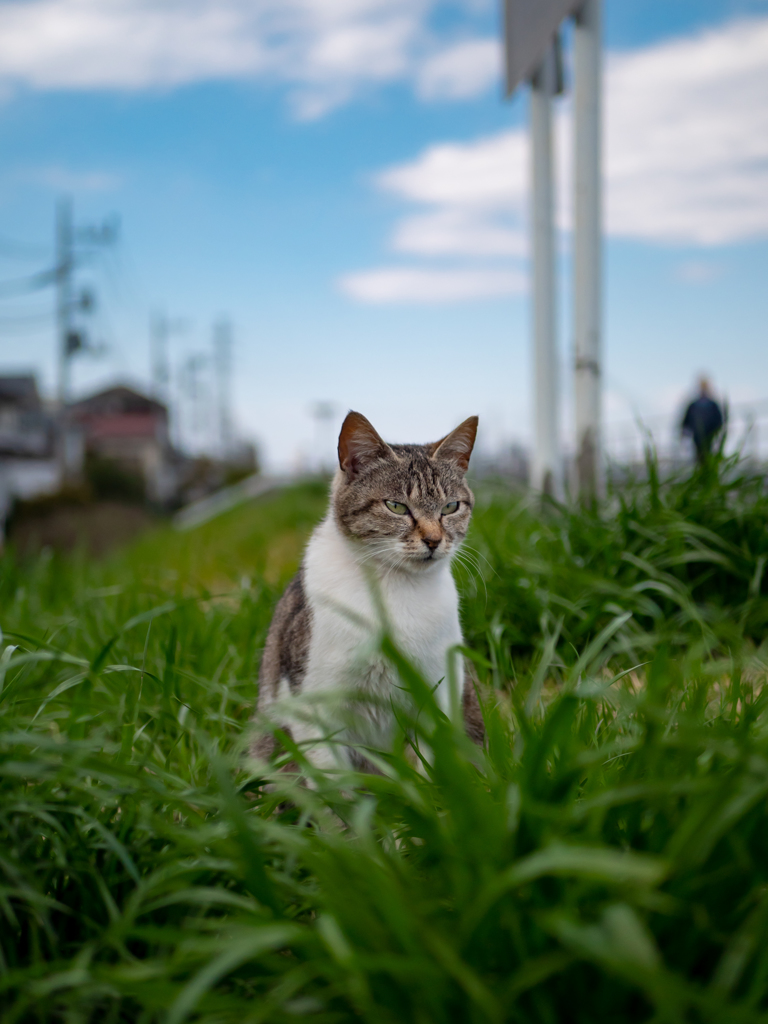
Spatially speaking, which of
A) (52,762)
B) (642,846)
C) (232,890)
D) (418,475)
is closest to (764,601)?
(418,475)

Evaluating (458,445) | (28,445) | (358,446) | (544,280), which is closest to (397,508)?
(358,446)

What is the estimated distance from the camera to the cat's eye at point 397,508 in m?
2.69

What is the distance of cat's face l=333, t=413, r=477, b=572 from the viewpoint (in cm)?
258

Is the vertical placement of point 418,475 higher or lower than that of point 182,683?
higher

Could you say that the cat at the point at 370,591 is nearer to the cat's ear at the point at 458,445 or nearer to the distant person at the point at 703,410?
the cat's ear at the point at 458,445

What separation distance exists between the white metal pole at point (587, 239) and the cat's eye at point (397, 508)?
2.71 m

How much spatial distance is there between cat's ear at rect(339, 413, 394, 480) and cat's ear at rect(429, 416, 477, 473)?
21 centimetres

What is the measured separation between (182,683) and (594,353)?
3616 millimetres

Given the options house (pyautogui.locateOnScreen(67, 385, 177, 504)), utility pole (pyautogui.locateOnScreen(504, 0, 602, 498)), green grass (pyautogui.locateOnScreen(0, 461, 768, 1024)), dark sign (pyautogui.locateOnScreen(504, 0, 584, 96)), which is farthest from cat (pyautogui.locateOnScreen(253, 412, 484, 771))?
house (pyautogui.locateOnScreen(67, 385, 177, 504))

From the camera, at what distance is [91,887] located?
166cm

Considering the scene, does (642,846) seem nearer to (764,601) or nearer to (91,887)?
(91,887)

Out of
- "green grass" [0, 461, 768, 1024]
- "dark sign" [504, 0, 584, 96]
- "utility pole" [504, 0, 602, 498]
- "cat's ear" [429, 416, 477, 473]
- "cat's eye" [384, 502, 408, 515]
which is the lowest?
"green grass" [0, 461, 768, 1024]

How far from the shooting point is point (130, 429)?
6562cm

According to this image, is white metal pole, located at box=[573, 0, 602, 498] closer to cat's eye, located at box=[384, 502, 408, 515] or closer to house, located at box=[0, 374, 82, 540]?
cat's eye, located at box=[384, 502, 408, 515]
